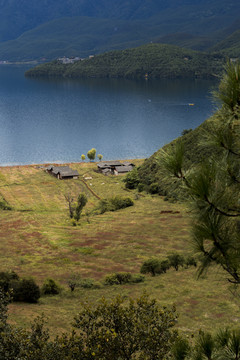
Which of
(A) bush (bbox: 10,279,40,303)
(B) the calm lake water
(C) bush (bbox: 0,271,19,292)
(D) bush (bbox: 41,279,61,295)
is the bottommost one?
(D) bush (bbox: 41,279,61,295)

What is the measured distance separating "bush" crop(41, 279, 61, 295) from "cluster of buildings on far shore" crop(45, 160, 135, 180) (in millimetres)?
52650

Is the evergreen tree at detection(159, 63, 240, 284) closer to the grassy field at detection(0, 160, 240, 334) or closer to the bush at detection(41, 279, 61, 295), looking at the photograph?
the grassy field at detection(0, 160, 240, 334)

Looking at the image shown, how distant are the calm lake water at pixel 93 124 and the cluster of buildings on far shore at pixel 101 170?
18.4 metres

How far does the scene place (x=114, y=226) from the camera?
1729 inches

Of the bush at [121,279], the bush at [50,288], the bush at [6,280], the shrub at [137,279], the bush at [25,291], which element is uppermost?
the bush at [6,280]

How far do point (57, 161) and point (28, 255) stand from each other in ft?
232

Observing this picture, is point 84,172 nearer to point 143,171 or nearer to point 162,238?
point 143,171

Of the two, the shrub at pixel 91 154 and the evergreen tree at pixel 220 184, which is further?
the shrub at pixel 91 154

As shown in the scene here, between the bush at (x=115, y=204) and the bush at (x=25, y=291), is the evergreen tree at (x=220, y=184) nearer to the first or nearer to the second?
the bush at (x=25, y=291)

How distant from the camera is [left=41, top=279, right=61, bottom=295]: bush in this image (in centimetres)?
2558

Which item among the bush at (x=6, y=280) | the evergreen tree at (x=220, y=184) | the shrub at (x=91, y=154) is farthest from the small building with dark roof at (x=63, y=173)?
the evergreen tree at (x=220, y=184)

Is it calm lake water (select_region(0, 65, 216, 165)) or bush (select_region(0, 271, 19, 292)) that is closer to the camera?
bush (select_region(0, 271, 19, 292))

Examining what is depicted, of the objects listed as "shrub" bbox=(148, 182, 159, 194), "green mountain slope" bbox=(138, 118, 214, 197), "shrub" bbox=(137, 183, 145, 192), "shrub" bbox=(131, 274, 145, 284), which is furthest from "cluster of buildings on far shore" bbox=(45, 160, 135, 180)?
"shrub" bbox=(131, 274, 145, 284)

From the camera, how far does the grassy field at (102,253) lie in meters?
21.8
